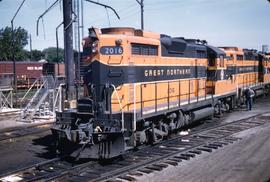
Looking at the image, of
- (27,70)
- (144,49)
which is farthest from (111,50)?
(27,70)

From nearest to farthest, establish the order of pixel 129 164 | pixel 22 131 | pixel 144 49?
pixel 129 164 < pixel 144 49 < pixel 22 131

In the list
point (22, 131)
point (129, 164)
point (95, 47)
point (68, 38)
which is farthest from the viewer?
point (68, 38)

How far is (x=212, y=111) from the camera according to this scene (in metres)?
16.8

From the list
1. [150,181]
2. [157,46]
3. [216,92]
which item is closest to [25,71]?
[216,92]

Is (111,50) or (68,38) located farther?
(68,38)

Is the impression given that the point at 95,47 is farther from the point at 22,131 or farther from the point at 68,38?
the point at 22,131

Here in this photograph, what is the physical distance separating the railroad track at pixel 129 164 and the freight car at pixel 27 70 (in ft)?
98.3

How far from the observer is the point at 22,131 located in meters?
16.1

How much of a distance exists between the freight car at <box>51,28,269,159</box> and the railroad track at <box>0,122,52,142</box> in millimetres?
4811

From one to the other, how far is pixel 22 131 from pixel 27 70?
30739 millimetres

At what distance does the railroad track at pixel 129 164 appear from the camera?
888cm

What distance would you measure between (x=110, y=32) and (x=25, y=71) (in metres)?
36.3

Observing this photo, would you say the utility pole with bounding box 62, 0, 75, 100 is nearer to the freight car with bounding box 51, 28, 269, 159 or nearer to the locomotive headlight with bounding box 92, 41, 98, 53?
the freight car with bounding box 51, 28, 269, 159

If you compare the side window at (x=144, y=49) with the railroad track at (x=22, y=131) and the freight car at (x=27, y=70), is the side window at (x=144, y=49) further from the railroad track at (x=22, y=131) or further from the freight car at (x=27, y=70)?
the freight car at (x=27, y=70)
